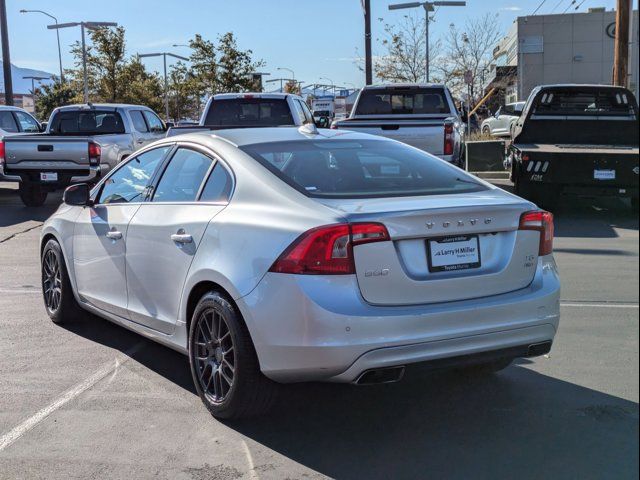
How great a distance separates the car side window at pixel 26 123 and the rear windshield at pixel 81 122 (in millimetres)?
2520

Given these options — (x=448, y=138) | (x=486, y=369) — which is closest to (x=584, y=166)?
(x=448, y=138)

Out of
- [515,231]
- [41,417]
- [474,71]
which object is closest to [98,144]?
[41,417]

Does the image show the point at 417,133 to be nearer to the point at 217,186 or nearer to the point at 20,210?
the point at 20,210

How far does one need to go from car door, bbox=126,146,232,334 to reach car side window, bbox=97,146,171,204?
242 millimetres

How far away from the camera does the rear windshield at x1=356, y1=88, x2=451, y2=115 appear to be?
1592 centimetres

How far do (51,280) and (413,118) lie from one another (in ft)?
29.9

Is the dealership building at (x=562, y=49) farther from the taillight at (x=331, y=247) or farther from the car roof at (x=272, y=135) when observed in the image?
the taillight at (x=331, y=247)

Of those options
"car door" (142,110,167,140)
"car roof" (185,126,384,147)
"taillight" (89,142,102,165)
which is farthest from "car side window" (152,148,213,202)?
"car door" (142,110,167,140)

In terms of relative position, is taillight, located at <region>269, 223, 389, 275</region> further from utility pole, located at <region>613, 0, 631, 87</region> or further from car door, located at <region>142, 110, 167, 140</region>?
utility pole, located at <region>613, 0, 631, 87</region>

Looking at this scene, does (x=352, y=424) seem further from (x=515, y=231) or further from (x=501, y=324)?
(x=515, y=231)

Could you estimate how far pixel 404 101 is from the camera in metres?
16.2

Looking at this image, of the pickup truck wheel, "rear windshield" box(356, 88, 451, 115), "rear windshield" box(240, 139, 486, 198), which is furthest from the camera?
"rear windshield" box(356, 88, 451, 115)

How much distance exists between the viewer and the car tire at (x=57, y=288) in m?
6.41

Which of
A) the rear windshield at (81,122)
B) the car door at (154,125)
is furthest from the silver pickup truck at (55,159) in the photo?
the car door at (154,125)
